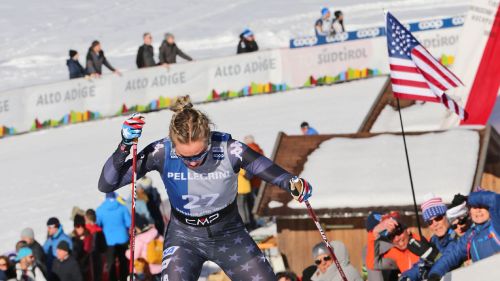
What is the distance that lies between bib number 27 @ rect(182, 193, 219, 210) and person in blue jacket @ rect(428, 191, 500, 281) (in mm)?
1446

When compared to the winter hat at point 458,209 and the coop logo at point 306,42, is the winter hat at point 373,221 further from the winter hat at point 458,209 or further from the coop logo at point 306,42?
the coop logo at point 306,42

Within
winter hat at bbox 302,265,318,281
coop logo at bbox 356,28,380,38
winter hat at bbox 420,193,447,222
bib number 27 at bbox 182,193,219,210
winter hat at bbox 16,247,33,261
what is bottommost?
winter hat at bbox 16,247,33,261

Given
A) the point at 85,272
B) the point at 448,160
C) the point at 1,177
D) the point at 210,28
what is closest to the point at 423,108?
the point at 448,160

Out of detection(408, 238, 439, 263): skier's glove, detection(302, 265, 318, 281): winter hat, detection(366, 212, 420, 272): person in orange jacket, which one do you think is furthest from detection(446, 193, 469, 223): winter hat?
detection(302, 265, 318, 281): winter hat

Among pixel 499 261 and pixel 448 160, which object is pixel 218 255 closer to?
pixel 499 261

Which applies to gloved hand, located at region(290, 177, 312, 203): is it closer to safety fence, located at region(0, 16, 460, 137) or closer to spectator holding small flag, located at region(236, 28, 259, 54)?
safety fence, located at region(0, 16, 460, 137)

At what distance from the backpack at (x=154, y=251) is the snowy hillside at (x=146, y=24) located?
73.4 feet

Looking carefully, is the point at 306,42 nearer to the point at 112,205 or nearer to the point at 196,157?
the point at 112,205

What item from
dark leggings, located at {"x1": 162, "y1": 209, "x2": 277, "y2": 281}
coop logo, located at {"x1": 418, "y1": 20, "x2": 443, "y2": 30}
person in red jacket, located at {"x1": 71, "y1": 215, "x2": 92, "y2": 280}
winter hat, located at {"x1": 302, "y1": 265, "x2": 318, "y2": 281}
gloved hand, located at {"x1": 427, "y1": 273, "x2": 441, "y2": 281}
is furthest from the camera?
coop logo, located at {"x1": 418, "y1": 20, "x2": 443, "y2": 30}

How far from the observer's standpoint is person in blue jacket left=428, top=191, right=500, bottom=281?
7.30m

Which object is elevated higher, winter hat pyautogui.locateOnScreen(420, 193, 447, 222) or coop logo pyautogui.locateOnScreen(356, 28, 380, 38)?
coop logo pyautogui.locateOnScreen(356, 28, 380, 38)

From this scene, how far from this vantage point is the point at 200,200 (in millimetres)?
7078

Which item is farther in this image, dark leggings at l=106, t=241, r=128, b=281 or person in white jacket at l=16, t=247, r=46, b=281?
dark leggings at l=106, t=241, r=128, b=281

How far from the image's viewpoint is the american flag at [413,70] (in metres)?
12.1
